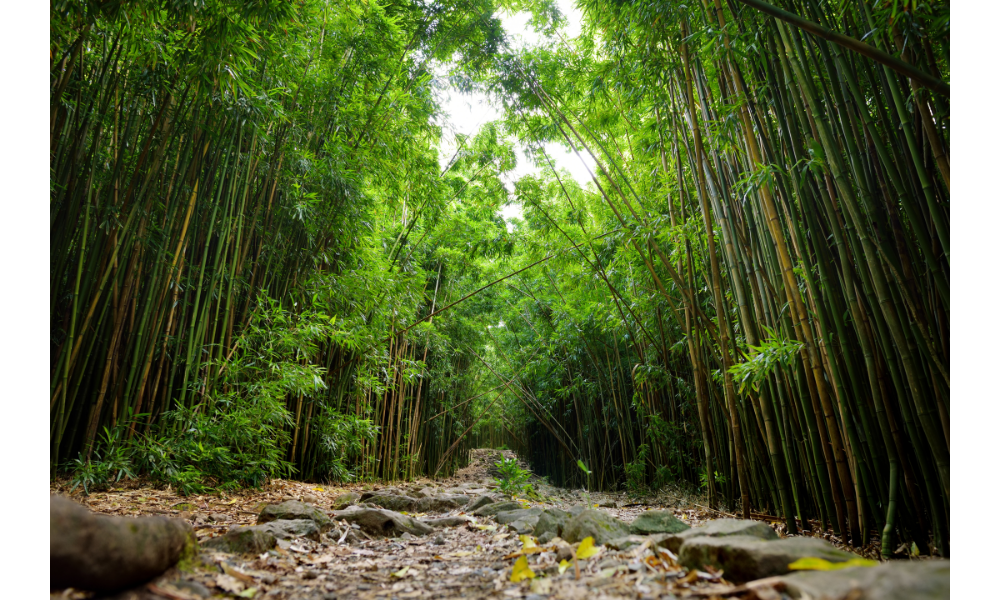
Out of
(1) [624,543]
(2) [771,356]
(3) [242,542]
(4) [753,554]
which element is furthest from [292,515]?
(2) [771,356]

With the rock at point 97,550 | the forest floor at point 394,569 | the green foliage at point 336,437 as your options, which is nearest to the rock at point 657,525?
the forest floor at point 394,569

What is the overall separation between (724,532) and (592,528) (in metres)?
0.52

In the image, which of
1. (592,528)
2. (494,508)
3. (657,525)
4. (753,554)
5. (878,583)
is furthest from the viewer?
(494,508)

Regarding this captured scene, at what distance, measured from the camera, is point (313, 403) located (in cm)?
405

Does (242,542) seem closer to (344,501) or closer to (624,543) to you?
(624,543)

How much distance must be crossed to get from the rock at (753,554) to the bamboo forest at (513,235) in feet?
0.12

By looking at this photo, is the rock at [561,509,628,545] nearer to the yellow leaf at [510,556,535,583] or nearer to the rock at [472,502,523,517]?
the yellow leaf at [510,556,535,583]

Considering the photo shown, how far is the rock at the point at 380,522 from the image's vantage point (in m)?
2.25

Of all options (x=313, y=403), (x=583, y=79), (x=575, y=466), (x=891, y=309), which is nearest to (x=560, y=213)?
(x=583, y=79)

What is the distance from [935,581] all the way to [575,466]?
7.77m

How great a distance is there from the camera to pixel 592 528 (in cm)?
169

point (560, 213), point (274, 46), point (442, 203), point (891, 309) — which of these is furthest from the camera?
point (560, 213)
